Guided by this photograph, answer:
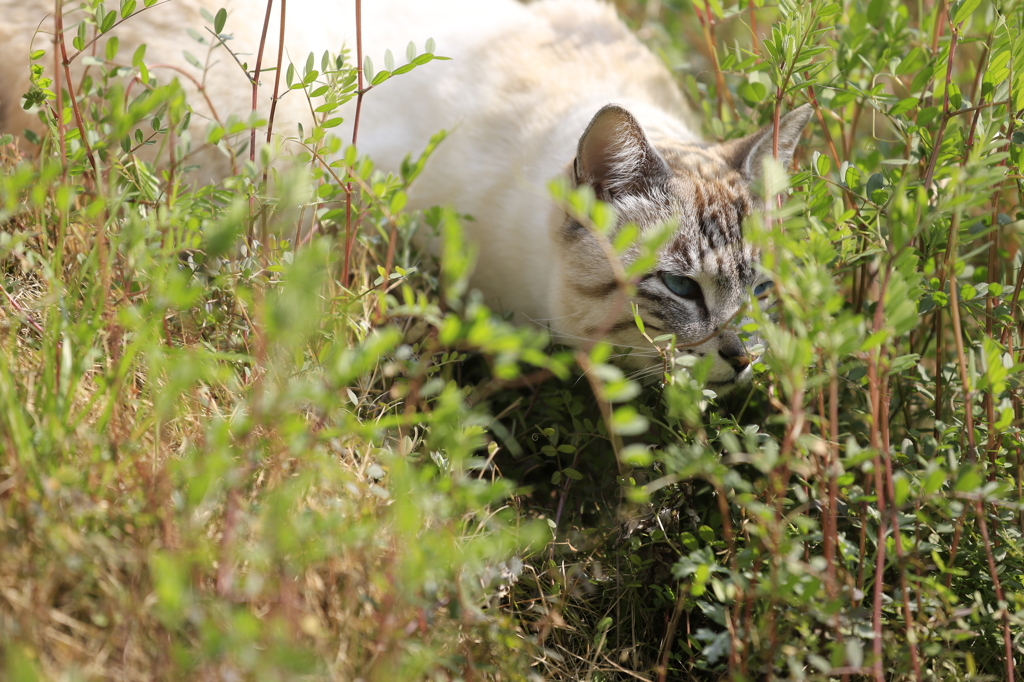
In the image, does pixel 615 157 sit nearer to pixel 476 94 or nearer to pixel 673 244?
pixel 673 244

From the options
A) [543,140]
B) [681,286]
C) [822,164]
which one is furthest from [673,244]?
[543,140]

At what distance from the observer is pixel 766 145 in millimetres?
2236

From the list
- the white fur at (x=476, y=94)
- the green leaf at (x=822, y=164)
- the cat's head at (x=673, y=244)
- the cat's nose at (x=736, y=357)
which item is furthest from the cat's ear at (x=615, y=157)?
the cat's nose at (x=736, y=357)

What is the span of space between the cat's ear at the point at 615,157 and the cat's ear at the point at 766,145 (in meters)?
0.29

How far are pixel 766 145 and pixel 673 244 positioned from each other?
0.48m

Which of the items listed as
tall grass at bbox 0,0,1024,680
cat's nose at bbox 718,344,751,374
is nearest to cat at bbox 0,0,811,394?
cat's nose at bbox 718,344,751,374

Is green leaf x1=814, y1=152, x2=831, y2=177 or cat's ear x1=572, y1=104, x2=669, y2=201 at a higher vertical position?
cat's ear x1=572, y1=104, x2=669, y2=201

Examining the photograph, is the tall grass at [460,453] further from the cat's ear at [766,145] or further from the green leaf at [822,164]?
the cat's ear at [766,145]

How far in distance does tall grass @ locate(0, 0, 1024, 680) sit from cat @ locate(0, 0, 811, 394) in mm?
231

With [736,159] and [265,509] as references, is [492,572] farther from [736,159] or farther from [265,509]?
[736,159]

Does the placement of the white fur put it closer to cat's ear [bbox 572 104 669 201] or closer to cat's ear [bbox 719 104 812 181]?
cat's ear [bbox 572 104 669 201]

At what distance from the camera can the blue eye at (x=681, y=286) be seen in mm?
2100

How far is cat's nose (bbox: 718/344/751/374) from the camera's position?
200cm

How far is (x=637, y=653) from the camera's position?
1840mm
